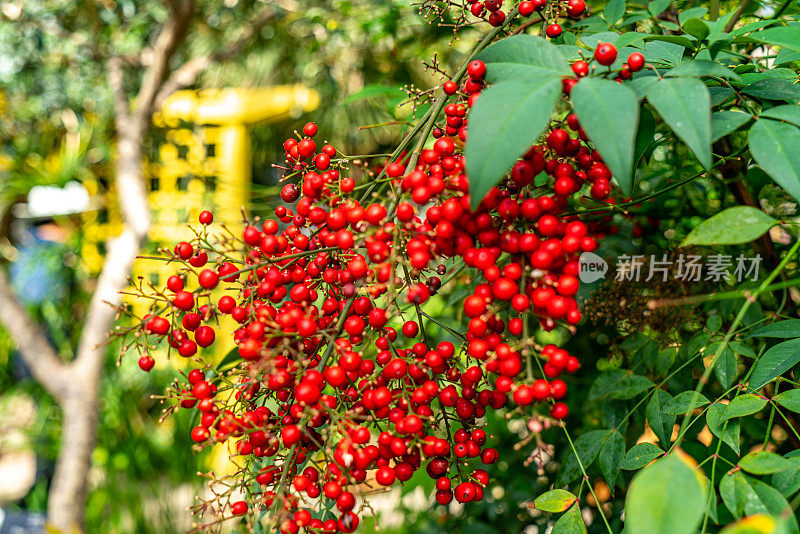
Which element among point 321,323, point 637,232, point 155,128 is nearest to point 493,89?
point 321,323

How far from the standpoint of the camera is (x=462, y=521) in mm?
1153

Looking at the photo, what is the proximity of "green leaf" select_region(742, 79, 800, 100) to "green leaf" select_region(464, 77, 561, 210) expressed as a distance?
0.23 metres

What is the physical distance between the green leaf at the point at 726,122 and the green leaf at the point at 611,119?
115 millimetres

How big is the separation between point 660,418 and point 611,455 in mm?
70

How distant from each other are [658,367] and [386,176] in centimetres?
41

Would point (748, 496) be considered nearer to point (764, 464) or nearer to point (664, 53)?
point (764, 464)

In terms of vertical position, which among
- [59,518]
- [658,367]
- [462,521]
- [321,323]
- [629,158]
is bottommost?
[59,518]

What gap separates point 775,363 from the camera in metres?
0.52

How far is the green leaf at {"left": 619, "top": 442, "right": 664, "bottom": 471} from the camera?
1.79 feet

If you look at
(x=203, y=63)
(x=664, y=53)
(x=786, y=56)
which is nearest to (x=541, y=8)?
(x=664, y=53)

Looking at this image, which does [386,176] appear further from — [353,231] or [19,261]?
[19,261]

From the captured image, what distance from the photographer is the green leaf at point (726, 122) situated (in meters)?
0.44

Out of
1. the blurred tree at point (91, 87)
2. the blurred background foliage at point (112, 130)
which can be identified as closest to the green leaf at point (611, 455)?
the blurred background foliage at point (112, 130)

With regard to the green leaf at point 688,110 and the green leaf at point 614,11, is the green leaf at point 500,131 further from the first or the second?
the green leaf at point 614,11
